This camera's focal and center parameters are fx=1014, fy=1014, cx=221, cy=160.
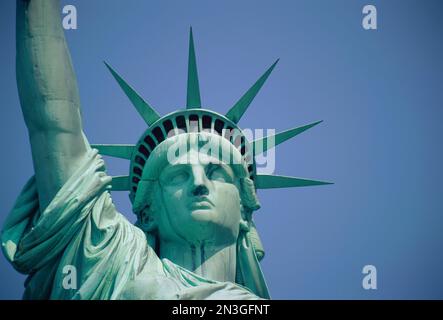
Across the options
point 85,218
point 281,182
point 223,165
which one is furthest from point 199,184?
point 281,182

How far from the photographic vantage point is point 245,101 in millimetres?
19797

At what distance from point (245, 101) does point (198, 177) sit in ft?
9.42

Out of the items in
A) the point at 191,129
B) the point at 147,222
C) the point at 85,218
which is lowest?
the point at 147,222

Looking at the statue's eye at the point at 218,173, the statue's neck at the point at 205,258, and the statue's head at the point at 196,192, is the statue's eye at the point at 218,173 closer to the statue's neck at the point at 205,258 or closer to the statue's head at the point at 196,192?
the statue's head at the point at 196,192

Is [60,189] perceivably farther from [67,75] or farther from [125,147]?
[125,147]

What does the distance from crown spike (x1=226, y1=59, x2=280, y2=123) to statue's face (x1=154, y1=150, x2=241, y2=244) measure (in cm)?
186

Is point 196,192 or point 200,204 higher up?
point 196,192

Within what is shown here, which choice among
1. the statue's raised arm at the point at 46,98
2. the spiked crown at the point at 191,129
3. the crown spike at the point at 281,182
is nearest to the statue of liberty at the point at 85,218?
the statue's raised arm at the point at 46,98

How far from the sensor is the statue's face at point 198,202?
17.2 m

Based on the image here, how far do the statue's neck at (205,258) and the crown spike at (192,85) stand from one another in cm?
323

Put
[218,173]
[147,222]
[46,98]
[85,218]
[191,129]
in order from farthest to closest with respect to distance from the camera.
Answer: [191,129] < [147,222] < [218,173] < [85,218] < [46,98]

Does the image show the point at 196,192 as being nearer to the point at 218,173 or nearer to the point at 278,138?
the point at 218,173
